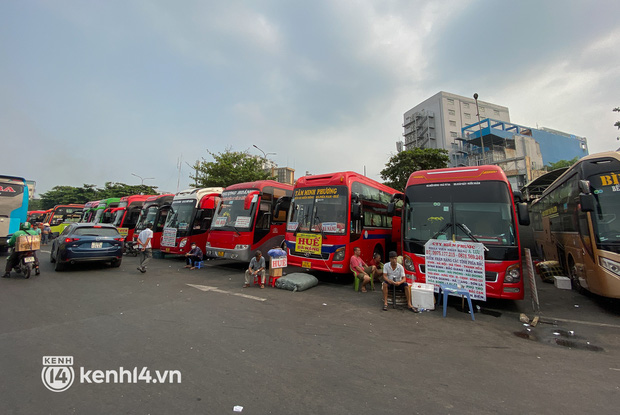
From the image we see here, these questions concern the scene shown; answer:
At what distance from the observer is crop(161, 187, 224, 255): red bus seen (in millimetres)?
12908

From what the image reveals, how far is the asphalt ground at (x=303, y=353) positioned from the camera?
276cm

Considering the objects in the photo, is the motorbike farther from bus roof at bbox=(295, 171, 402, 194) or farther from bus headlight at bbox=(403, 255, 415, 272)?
bus headlight at bbox=(403, 255, 415, 272)

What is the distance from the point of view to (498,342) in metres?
4.52

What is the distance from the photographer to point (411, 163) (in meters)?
23.5

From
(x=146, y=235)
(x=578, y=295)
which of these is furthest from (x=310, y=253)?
(x=578, y=295)

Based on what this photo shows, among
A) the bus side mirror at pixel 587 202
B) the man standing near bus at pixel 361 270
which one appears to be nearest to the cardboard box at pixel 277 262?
the man standing near bus at pixel 361 270

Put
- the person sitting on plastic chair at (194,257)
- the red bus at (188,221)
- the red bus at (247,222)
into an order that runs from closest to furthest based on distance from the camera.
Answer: the red bus at (247,222), the person sitting on plastic chair at (194,257), the red bus at (188,221)

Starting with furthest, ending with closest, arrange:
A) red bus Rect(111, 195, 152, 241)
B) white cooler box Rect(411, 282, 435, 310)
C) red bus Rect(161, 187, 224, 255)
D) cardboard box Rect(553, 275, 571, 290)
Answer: red bus Rect(111, 195, 152, 241) < red bus Rect(161, 187, 224, 255) < cardboard box Rect(553, 275, 571, 290) < white cooler box Rect(411, 282, 435, 310)

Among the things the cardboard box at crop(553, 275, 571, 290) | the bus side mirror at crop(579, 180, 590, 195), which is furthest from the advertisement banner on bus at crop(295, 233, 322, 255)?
the cardboard box at crop(553, 275, 571, 290)

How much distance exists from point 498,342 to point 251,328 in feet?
13.4

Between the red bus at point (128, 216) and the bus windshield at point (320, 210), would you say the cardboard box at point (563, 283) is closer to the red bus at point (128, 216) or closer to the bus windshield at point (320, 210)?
the bus windshield at point (320, 210)

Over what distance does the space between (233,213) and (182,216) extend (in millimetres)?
3656

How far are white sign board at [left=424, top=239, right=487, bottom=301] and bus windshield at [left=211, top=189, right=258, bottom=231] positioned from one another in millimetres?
6655

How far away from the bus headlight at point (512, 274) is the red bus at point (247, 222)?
7.14m
